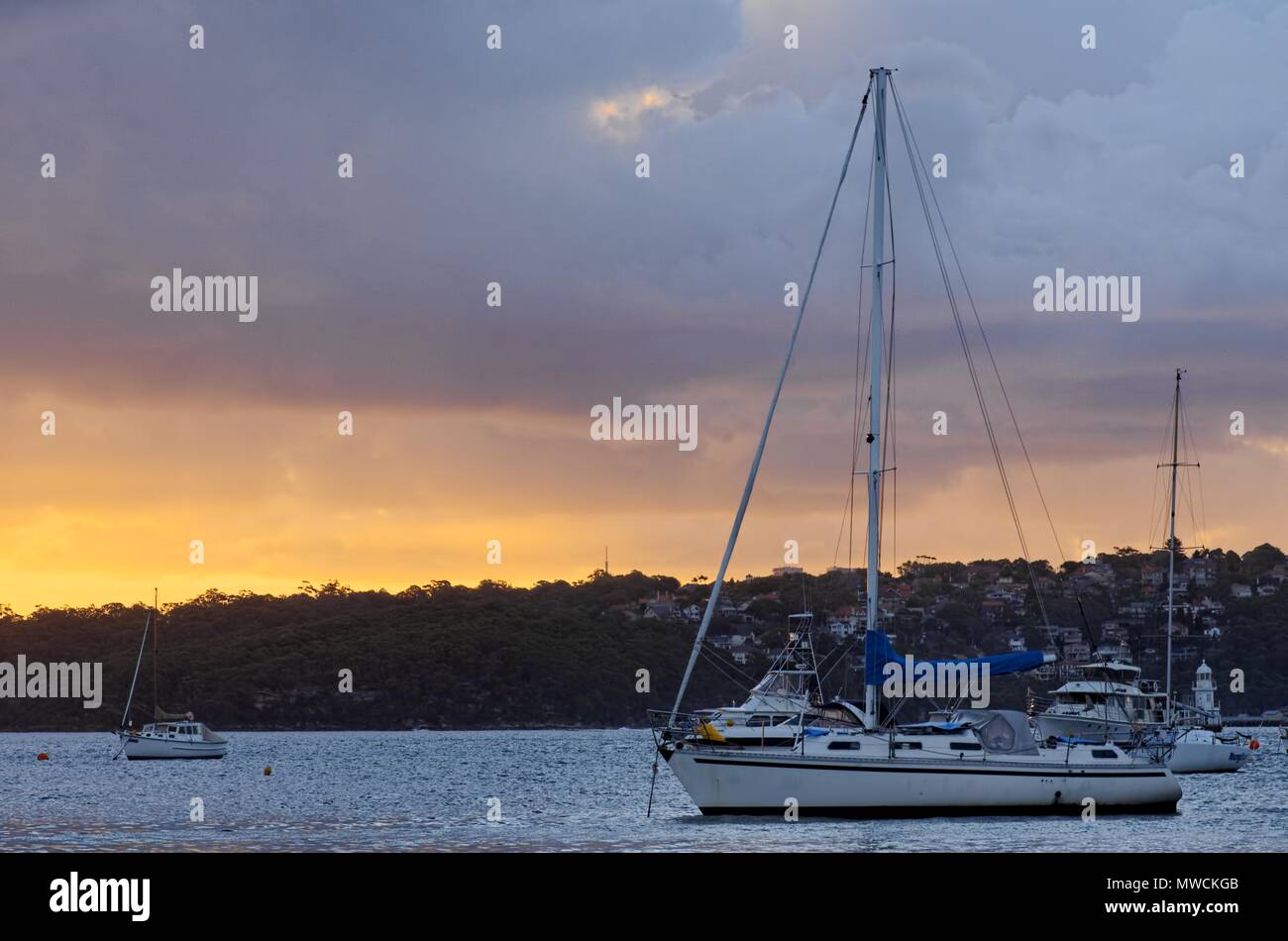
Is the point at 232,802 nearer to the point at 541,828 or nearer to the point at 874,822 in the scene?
the point at 541,828

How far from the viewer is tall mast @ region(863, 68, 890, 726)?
47.3m

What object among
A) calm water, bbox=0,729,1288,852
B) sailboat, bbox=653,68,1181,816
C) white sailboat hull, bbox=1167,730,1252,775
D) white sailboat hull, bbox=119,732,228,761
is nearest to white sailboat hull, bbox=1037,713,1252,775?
white sailboat hull, bbox=1167,730,1252,775

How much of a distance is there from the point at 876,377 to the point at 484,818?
67.8ft

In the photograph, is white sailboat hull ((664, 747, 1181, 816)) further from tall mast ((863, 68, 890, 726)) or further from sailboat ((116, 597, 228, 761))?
sailboat ((116, 597, 228, 761))

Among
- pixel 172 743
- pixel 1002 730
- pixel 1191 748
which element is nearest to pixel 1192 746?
pixel 1191 748

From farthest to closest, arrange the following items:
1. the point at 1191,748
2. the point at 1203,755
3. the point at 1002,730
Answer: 1. the point at 1203,755
2. the point at 1191,748
3. the point at 1002,730

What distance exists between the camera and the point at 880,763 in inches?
1805

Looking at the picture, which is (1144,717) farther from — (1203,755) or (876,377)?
(876,377)

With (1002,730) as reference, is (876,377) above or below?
above

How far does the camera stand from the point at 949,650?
19462cm

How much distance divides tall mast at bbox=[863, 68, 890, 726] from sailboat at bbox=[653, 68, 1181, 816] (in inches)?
1.6

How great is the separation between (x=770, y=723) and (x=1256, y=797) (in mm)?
30041
